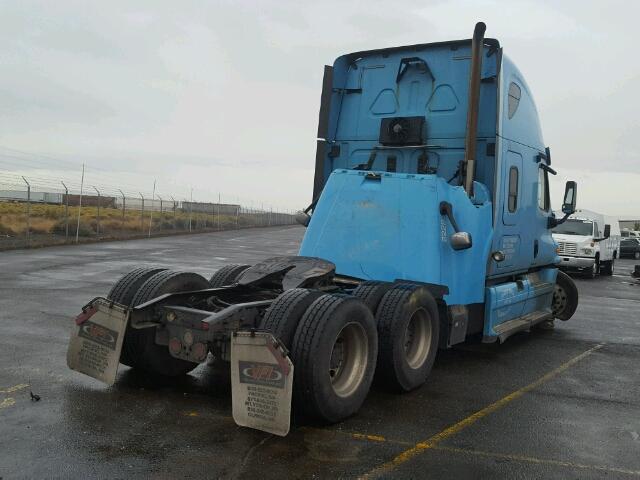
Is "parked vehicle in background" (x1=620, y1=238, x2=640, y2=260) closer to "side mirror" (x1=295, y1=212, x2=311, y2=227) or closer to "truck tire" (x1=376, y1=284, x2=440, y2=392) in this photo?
"side mirror" (x1=295, y1=212, x2=311, y2=227)

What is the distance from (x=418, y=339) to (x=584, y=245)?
17783 millimetres

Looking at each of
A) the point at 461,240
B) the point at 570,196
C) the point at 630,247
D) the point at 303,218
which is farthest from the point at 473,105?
the point at 630,247

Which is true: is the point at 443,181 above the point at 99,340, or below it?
above

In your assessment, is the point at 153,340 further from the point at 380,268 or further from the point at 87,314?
the point at 380,268

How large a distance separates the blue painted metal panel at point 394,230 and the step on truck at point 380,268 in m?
0.01

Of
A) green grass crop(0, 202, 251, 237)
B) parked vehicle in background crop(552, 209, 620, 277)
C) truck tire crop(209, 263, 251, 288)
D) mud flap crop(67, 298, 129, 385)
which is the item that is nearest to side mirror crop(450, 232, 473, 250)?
truck tire crop(209, 263, 251, 288)

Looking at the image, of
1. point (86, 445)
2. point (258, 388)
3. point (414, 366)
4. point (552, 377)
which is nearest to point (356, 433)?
point (258, 388)

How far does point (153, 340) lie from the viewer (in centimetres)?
552

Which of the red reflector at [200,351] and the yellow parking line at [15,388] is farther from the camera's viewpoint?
the yellow parking line at [15,388]

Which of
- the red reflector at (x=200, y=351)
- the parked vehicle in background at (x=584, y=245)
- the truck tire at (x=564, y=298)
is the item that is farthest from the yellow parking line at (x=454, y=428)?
the parked vehicle in background at (x=584, y=245)

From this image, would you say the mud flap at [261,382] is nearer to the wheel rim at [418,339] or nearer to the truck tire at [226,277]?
the wheel rim at [418,339]

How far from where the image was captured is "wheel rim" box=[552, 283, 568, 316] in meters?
10.2

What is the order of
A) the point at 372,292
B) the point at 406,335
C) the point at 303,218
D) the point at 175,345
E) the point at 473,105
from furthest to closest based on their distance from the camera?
the point at 303,218 → the point at 473,105 → the point at 406,335 → the point at 372,292 → the point at 175,345

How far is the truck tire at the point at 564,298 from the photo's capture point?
1016cm
